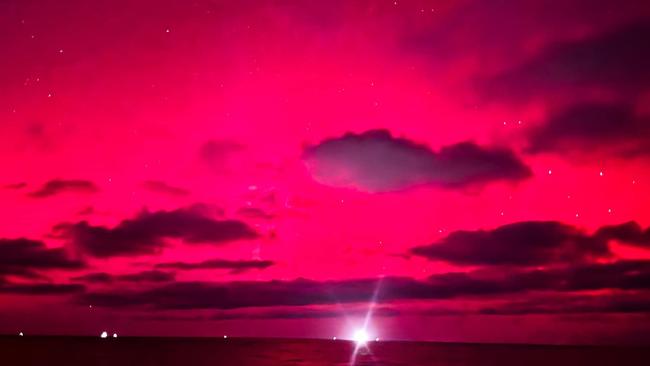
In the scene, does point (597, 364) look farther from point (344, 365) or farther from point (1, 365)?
point (1, 365)

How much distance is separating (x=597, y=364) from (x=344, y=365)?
72.2m

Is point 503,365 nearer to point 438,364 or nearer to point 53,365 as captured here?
point 438,364

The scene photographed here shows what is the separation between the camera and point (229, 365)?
11081 centimetres

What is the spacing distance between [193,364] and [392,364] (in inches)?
1381

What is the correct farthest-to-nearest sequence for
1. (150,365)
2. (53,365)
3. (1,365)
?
(150,365)
(53,365)
(1,365)

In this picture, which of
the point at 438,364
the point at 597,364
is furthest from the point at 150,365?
the point at 597,364

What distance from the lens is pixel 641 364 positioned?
14775cm

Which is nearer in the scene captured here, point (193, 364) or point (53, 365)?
point (53, 365)

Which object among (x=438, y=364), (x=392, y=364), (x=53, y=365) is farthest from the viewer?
(x=438, y=364)

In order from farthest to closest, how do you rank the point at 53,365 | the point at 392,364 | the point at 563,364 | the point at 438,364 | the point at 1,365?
the point at 563,364, the point at 438,364, the point at 392,364, the point at 53,365, the point at 1,365

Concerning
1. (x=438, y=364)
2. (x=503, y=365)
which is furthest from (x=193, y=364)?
(x=503, y=365)

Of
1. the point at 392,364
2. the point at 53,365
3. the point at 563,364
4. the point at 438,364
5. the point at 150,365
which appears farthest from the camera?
the point at 563,364

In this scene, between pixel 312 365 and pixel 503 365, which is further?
pixel 503 365

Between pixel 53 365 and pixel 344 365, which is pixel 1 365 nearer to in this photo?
pixel 53 365
